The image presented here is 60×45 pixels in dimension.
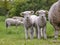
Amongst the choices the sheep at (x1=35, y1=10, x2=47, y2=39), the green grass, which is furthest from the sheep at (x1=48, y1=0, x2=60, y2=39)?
the sheep at (x1=35, y1=10, x2=47, y2=39)

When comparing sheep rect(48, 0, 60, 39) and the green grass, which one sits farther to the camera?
sheep rect(48, 0, 60, 39)

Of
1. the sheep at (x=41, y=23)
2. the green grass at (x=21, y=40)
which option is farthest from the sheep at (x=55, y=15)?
the sheep at (x=41, y=23)

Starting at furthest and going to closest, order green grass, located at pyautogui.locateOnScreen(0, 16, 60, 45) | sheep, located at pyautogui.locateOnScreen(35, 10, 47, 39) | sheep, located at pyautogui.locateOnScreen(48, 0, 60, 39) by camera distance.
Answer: sheep, located at pyautogui.locateOnScreen(35, 10, 47, 39) → sheep, located at pyautogui.locateOnScreen(48, 0, 60, 39) → green grass, located at pyautogui.locateOnScreen(0, 16, 60, 45)

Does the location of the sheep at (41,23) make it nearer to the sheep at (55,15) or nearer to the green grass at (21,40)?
the green grass at (21,40)

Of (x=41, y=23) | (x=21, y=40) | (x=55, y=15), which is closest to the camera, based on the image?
(x=55, y=15)

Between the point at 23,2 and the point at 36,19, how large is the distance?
87.8 ft

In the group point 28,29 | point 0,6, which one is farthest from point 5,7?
point 28,29

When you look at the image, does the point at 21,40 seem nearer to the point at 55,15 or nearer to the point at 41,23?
the point at 55,15

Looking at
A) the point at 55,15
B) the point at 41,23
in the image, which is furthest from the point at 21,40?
the point at 41,23

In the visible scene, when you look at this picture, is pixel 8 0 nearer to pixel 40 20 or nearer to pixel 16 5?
pixel 16 5

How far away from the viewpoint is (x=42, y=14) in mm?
13117

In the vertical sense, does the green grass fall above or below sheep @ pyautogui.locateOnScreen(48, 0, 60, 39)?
below

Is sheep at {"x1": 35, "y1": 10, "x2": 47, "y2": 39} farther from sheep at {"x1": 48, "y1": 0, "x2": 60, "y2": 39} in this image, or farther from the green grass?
sheep at {"x1": 48, "y1": 0, "x2": 60, "y2": 39}

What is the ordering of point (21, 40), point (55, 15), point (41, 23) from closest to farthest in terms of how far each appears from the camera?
point (55, 15) → point (21, 40) → point (41, 23)
